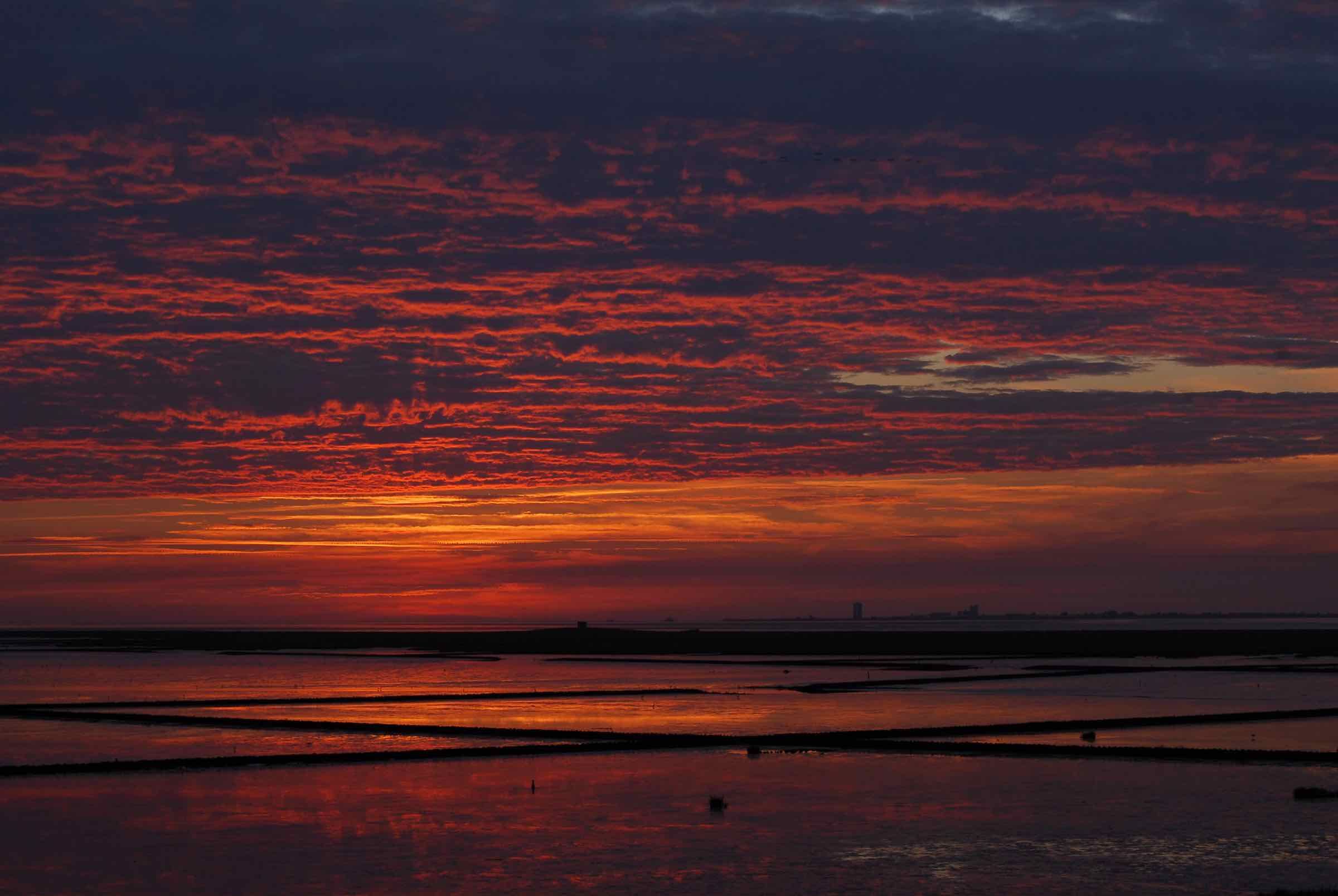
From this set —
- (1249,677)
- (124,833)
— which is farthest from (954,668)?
(124,833)

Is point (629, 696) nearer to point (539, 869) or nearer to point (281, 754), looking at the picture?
point (281, 754)

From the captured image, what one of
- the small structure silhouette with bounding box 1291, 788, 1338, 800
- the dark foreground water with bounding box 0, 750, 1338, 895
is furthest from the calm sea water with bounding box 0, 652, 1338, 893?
the small structure silhouette with bounding box 1291, 788, 1338, 800

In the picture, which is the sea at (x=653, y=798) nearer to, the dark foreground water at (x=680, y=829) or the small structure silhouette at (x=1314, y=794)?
→ the dark foreground water at (x=680, y=829)

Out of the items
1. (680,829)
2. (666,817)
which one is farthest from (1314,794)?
(680,829)

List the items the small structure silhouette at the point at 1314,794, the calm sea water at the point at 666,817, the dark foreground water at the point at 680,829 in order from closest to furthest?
the dark foreground water at the point at 680,829, the calm sea water at the point at 666,817, the small structure silhouette at the point at 1314,794

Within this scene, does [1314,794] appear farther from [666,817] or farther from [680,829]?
[680,829]

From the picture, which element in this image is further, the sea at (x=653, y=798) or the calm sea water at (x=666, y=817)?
the sea at (x=653, y=798)

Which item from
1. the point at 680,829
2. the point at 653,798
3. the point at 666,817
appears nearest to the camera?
the point at 680,829

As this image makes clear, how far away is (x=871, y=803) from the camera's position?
105 feet

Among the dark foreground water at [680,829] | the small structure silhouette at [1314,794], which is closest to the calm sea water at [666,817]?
Answer: the dark foreground water at [680,829]

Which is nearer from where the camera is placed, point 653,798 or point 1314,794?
point 1314,794

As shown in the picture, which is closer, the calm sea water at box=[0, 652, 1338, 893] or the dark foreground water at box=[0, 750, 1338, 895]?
the dark foreground water at box=[0, 750, 1338, 895]

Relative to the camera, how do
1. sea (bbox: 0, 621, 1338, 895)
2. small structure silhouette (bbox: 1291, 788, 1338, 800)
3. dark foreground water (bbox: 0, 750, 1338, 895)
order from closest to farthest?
dark foreground water (bbox: 0, 750, 1338, 895), sea (bbox: 0, 621, 1338, 895), small structure silhouette (bbox: 1291, 788, 1338, 800)

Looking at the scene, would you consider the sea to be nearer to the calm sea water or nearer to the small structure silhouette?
the calm sea water
